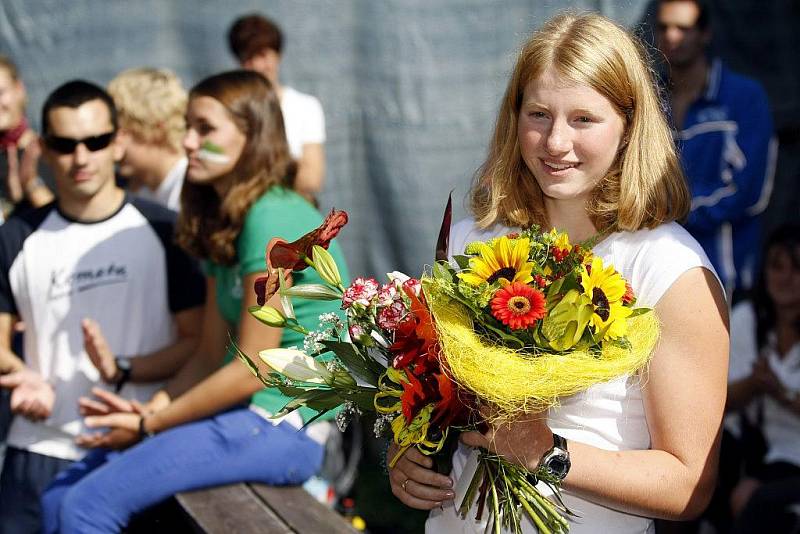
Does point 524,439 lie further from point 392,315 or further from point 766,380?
point 766,380

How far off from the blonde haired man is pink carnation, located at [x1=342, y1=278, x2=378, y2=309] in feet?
8.98

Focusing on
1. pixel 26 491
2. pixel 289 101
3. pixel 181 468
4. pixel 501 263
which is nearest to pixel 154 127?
Result: pixel 289 101

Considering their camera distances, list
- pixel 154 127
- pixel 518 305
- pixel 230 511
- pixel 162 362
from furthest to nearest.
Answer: pixel 154 127
pixel 162 362
pixel 230 511
pixel 518 305

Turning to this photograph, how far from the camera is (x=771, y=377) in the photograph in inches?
170

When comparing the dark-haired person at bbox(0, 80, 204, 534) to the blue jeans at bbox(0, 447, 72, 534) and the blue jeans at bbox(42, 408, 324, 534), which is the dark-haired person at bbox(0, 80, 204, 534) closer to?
the blue jeans at bbox(0, 447, 72, 534)

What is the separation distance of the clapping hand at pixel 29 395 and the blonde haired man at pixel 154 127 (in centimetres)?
120

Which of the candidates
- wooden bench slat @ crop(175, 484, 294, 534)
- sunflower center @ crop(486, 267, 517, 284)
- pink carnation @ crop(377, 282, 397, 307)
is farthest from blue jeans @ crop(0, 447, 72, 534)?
sunflower center @ crop(486, 267, 517, 284)

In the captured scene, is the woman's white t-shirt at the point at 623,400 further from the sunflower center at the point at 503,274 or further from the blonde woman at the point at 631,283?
the sunflower center at the point at 503,274

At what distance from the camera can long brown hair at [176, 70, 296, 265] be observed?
3648mm

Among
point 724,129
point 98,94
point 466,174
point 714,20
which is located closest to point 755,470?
point 724,129

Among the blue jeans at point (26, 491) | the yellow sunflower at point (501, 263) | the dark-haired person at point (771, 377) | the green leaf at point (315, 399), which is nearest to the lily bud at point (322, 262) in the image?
the green leaf at point (315, 399)

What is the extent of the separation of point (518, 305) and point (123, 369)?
2322 mm

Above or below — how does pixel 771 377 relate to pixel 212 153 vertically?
below

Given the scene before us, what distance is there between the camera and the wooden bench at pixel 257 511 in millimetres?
3246
